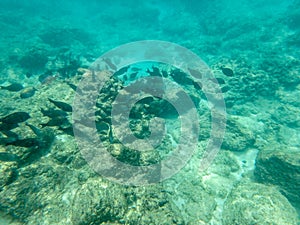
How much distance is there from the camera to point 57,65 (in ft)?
43.4

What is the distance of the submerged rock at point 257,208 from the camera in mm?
4375

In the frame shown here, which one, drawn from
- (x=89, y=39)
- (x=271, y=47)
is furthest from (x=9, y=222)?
(x=89, y=39)

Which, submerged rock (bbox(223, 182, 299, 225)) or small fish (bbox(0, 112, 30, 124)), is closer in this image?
small fish (bbox(0, 112, 30, 124))

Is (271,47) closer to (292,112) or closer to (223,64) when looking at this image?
(223,64)

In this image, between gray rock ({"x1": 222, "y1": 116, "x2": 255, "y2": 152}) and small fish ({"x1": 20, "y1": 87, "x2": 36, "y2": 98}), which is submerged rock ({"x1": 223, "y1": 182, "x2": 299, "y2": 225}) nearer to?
gray rock ({"x1": 222, "y1": 116, "x2": 255, "y2": 152})

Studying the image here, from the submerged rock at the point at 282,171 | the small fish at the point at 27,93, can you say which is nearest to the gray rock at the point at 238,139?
the submerged rock at the point at 282,171

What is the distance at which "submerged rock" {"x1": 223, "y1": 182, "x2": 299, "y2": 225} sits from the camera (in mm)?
4375

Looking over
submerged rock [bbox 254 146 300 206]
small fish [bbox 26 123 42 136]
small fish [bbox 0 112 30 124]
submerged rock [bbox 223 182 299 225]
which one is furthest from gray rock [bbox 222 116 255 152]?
small fish [bbox 0 112 30 124]

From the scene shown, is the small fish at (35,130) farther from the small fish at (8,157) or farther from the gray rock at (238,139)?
the gray rock at (238,139)

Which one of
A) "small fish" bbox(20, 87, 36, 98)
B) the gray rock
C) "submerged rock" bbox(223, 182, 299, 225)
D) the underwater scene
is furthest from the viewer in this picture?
"small fish" bbox(20, 87, 36, 98)

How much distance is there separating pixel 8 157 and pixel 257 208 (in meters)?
5.64

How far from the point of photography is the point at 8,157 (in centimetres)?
383

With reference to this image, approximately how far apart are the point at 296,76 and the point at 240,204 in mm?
8233

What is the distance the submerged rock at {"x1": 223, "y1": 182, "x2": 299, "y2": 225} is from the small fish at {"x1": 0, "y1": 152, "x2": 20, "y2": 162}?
5.00 meters
